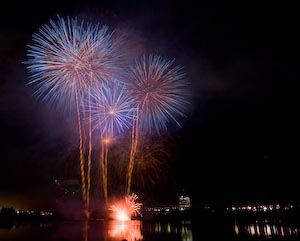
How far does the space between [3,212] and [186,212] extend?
150 ft

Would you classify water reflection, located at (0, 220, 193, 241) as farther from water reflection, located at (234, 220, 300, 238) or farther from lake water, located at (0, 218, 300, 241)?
water reflection, located at (234, 220, 300, 238)

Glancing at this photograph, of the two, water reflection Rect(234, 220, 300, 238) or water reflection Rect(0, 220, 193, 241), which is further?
water reflection Rect(234, 220, 300, 238)

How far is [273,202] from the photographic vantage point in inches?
2768

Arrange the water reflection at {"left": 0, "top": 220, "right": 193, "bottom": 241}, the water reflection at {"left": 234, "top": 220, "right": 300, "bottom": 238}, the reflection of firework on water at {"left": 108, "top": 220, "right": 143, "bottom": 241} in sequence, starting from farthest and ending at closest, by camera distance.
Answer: the water reflection at {"left": 234, "top": 220, "right": 300, "bottom": 238} < the water reflection at {"left": 0, "top": 220, "right": 193, "bottom": 241} < the reflection of firework on water at {"left": 108, "top": 220, "right": 143, "bottom": 241}

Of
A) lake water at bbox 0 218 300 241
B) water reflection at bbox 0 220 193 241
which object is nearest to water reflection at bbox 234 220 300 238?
lake water at bbox 0 218 300 241

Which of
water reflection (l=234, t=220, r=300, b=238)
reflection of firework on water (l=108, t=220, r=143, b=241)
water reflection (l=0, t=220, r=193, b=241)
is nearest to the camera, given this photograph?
reflection of firework on water (l=108, t=220, r=143, b=241)

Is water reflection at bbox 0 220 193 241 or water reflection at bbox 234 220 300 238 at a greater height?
water reflection at bbox 0 220 193 241

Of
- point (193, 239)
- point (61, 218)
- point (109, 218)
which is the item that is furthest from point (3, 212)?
point (193, 239)

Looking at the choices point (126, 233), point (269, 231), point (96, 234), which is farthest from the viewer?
point (269, 231)

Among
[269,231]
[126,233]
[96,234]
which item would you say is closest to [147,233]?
[126,233]

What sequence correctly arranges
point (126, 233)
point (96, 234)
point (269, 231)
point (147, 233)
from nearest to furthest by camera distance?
point (96, 234) → point (126, 233) → point (147, 233) → point (269, 231)

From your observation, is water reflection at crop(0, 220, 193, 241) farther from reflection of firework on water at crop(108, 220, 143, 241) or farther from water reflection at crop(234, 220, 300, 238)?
water reflection at crop(234, 220, 300, 238)

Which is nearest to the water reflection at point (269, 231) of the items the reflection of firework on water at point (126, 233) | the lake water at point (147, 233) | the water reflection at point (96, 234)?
the lake water at point (147, 233)

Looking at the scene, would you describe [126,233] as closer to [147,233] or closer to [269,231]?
[147,233]
